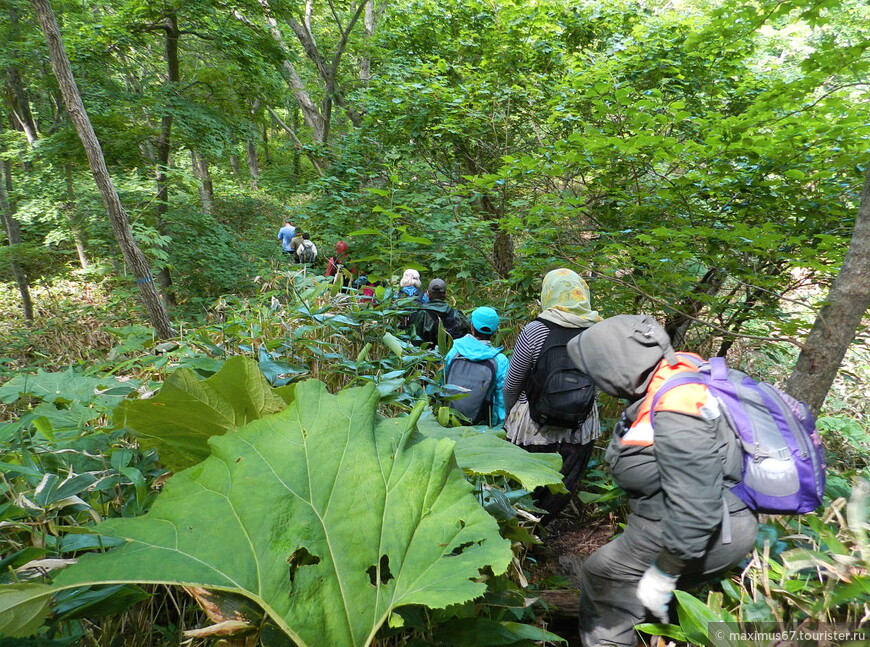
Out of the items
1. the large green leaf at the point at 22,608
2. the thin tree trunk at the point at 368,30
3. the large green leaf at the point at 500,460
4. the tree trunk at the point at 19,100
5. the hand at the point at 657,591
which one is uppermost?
the thin tree trunk at the point at 368,30

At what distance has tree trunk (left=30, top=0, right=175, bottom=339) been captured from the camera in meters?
4.07

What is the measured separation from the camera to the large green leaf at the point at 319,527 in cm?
66

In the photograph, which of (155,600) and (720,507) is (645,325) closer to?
(720,507)

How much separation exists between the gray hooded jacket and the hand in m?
0.05

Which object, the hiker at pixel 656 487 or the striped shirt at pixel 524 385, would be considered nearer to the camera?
the hiker at pixel 656 487

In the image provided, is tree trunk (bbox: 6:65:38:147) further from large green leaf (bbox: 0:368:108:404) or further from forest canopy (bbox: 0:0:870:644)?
large green leaf (bbox: 0:368:108:404)

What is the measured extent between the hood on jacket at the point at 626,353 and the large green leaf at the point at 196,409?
1408 millimetres

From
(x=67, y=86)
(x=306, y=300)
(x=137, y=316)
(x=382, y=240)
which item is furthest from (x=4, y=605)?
(x=137, y=316)

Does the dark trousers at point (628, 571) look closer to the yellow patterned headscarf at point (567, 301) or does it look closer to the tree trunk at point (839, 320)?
the tree trunk at point (839, 320)

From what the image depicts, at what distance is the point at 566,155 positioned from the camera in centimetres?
374

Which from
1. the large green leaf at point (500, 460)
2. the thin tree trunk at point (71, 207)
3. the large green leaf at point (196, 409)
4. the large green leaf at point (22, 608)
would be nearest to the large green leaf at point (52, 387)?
the large green leaf at point (196, 409)

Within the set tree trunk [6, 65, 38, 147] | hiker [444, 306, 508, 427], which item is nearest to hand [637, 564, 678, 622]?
hiker [444, 306, 508, 427]

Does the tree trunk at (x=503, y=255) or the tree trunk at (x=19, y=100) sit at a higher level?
the tree trunk at (x=19, y=100)

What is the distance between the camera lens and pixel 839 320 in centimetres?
229
